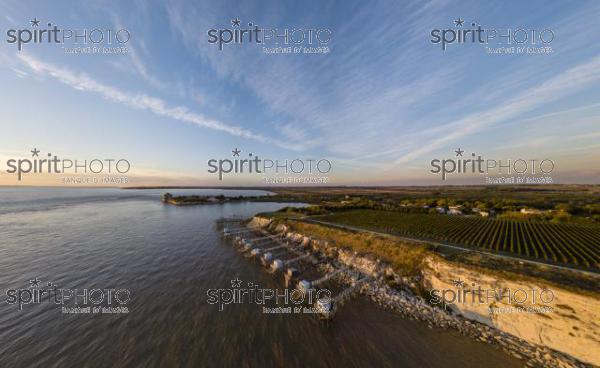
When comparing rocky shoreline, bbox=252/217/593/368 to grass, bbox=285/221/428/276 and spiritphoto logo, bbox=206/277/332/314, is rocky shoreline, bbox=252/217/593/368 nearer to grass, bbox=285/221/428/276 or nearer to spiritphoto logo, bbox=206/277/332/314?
grass, bbox=285/221/428/276

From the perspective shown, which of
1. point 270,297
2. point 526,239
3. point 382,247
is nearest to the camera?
point 270,297

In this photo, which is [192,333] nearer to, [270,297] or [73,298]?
[270,297]

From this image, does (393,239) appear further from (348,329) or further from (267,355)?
(267,355)

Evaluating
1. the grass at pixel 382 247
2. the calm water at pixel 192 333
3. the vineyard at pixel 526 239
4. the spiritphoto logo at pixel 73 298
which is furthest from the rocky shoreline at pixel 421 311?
the spiritphoto logo at pixel 73 298

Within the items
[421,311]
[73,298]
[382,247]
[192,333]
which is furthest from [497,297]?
[73,298]

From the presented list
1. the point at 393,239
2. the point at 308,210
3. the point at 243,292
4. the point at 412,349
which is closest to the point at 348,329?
the point at 412,349

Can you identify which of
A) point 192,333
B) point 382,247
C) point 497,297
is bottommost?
point 192,333

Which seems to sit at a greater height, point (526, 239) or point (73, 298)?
point (526, 239)
